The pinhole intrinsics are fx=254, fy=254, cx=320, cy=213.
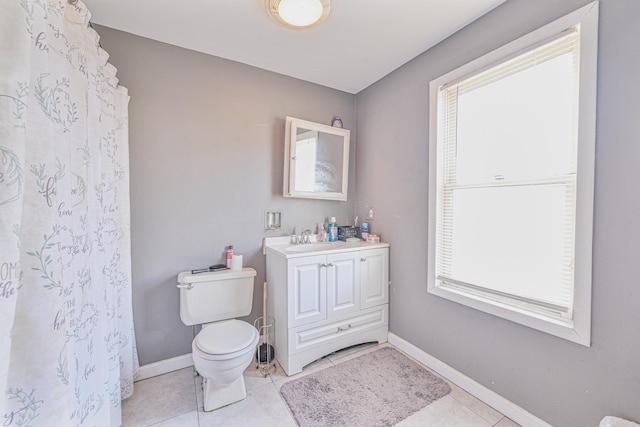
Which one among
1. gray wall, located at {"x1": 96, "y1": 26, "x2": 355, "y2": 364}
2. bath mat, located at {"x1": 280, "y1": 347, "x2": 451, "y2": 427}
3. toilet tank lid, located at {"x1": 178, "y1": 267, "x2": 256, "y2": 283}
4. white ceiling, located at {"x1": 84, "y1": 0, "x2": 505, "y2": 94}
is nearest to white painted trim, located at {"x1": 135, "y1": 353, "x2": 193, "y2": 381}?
gray wall, located at {"x1": 96, "y1": 26, "x2": 355, "y2": 364}

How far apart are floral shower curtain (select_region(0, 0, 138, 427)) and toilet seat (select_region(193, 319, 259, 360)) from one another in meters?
0.44

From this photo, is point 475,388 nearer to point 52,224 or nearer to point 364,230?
point 364,230

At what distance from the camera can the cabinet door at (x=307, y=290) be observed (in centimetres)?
187

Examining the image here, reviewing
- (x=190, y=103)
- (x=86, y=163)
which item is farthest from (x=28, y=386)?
(x=190, y=103)

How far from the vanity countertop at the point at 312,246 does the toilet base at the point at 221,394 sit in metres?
0.90

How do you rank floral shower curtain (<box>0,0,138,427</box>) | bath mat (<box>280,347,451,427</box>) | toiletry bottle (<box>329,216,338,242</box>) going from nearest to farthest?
floral shower curtain (<box>0,0,138,427</box>) → bath mat (<box>280,347,451,427</box>) → toiletry bottle (<box>329,216,338,242</box>)

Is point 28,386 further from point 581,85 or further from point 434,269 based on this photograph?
point 581,85

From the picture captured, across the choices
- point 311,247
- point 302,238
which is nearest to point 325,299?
point 311,247

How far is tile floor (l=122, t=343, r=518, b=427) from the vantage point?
1470 millimetres

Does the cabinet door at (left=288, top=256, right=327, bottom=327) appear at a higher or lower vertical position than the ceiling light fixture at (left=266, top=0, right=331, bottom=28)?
lower

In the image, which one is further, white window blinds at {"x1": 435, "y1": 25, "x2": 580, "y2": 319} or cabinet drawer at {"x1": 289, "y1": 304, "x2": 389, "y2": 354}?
cabinet drawer at {"x1": 289, "y1": 304, "x2": 389, "y2": 354}

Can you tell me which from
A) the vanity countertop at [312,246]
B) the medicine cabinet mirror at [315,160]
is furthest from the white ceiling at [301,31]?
the vanity countertop at [312,246]

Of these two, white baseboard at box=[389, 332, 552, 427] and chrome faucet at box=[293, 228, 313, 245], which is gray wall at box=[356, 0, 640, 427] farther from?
chrome faucet at box=[293, 228, 313, 245]

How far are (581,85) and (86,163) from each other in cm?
229
